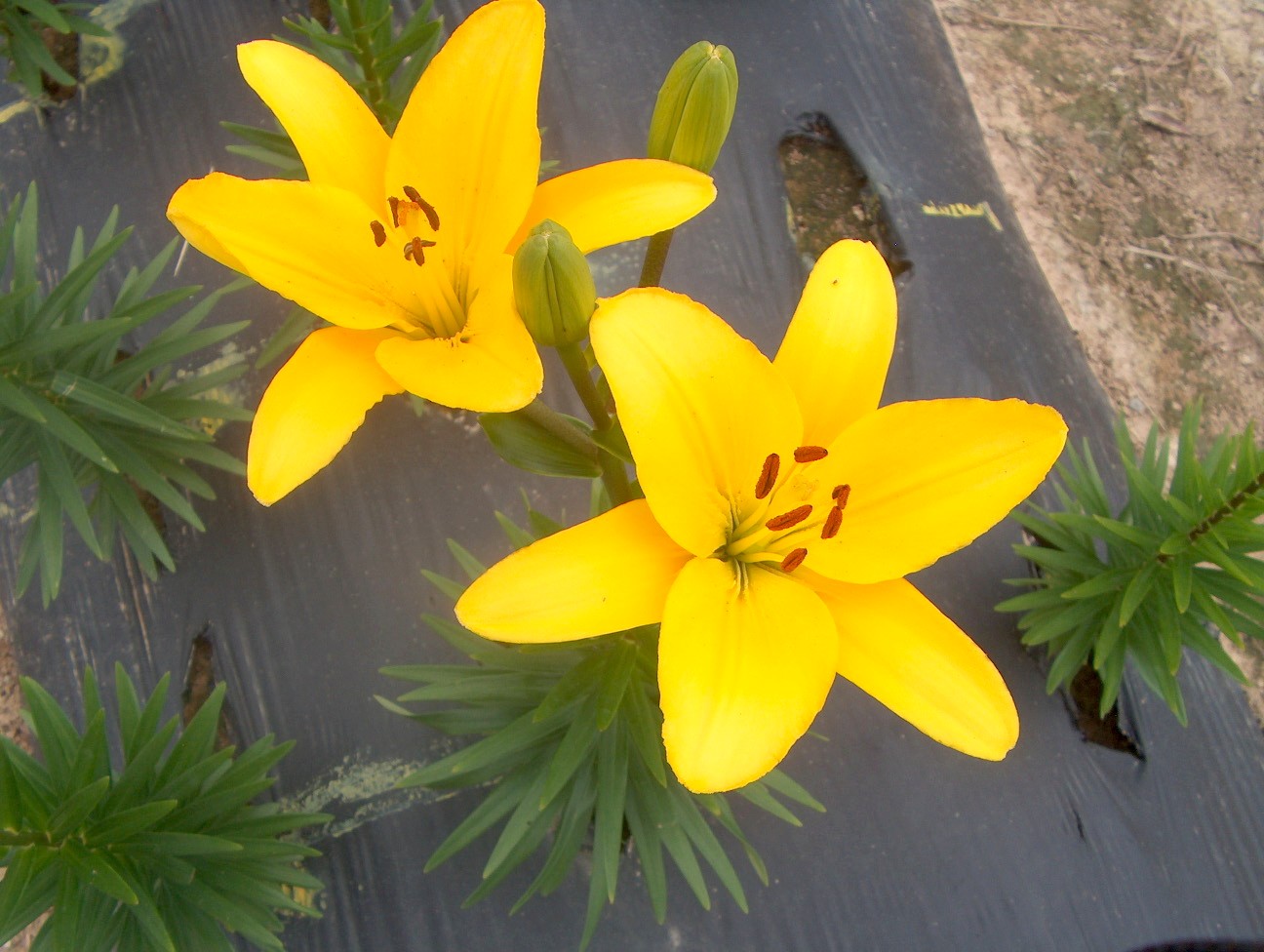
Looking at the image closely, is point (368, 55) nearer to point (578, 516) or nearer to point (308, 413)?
point (578, 516)

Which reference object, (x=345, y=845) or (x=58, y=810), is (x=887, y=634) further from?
(x=345, y=845)

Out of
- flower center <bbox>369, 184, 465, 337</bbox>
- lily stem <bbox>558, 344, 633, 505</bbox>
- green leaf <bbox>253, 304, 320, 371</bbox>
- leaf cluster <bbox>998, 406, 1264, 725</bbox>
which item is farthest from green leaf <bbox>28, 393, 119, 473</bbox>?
leaf cluster <bbox>998, 406, 1264, 725</bbox>

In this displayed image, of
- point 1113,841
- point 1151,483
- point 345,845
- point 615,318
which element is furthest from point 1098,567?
point 345,845

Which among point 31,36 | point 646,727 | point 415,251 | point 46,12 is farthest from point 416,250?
point 31,36

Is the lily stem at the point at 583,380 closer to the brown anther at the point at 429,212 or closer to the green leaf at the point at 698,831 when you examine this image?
the brown anther at the point at 429,212

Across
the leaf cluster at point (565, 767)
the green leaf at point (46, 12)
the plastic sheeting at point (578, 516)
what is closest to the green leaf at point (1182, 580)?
the plastic sheeting at point (578, 516)

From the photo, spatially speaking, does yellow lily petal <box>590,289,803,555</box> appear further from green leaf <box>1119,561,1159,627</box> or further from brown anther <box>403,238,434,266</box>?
green leaf <box>1119,561,1159,627</box>
